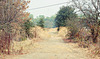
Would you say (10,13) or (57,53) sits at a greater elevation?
(10,13)

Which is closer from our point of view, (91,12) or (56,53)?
(56,53)

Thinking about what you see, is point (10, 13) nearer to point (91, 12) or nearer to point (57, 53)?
point (57, 53)

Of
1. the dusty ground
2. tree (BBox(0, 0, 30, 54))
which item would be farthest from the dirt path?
tree (BBox(0, 0, 30, 54))

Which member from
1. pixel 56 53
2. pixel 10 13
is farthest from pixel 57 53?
pixel 10 13

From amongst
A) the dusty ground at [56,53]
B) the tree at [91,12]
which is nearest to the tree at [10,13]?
the dusty ground at [56,53]

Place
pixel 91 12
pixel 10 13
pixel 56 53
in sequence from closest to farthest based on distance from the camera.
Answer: pixel 10 13 < pixel 56 53 < pixel 91 12

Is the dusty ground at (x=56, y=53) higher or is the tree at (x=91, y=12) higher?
the tree at (x=91, y=12)

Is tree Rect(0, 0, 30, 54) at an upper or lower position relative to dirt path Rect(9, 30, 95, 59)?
upper

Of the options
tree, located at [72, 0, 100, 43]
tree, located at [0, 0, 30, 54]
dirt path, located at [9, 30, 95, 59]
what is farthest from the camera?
tree, located at [72, 0, 100, 43]

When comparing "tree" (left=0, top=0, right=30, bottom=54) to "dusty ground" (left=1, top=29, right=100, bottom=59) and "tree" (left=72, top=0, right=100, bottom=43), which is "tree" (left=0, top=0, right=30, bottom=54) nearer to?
"dusty ground" (left=1, top=29, right=100, bottom=59)

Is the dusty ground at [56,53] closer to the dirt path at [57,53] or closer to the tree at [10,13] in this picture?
the dirt path at [57,53]

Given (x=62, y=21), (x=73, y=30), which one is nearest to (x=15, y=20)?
(x=73, y=30)

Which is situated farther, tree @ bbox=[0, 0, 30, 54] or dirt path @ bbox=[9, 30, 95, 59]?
dirt path @ bbox=[9, 30, 95, 59]

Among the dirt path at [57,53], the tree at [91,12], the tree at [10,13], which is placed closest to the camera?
the tree at [10,13]
